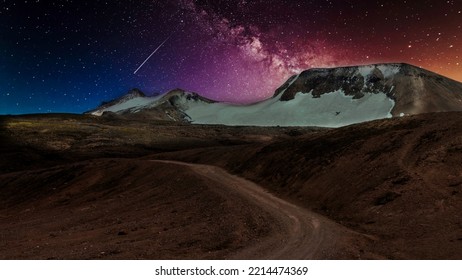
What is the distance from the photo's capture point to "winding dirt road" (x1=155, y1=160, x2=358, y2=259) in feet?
57.9

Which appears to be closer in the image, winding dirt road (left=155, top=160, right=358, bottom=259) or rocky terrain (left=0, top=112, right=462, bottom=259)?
winding dirt road (left=155, top=160, right=358, bottom=259)

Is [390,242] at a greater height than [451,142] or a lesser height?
lesser

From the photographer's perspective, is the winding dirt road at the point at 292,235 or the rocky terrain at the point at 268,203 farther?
the rocky terrain at the point at 268,203

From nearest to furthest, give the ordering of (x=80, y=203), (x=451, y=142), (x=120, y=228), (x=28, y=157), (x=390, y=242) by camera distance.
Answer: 1. (x=390, y=242)
2. (x=120, y=228)
3. (x=451, y=142)
4. (x=80, y=203)
5. (x=28, y=157)

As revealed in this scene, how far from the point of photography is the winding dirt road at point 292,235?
695 inches

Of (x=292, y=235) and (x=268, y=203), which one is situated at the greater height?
(x=268, y=203)

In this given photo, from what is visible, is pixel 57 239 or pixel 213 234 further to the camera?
pixel 57 239

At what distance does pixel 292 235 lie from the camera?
831 inches

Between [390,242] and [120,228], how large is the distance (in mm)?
16114

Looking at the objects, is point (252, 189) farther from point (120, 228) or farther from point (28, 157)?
point (28, 157)

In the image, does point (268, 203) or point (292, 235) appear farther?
point (268, 203)
